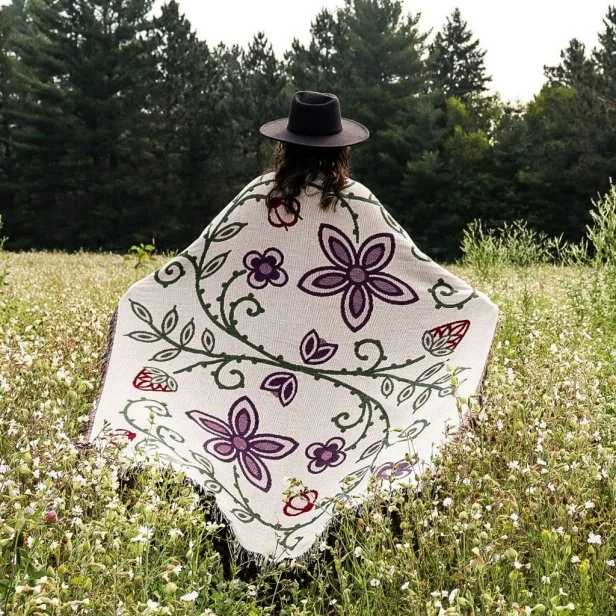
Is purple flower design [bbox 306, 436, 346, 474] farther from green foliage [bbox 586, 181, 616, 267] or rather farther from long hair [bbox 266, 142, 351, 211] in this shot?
green foliage [bbox 586, 181, 616, 267]

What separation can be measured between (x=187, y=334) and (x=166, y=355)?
172mm

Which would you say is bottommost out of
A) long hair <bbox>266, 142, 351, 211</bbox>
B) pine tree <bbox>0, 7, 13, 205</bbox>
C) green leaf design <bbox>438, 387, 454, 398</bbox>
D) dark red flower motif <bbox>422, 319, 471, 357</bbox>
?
pine tree <bbox>0, 7, 13, 205</bbox>

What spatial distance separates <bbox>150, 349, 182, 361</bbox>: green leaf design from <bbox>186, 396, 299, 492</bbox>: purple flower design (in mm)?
396

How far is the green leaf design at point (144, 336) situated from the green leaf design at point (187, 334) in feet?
0.43

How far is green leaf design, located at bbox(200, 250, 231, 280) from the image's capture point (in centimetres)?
415

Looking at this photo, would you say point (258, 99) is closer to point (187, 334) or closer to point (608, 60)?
point (608, 60)

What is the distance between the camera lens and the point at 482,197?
1458 inches

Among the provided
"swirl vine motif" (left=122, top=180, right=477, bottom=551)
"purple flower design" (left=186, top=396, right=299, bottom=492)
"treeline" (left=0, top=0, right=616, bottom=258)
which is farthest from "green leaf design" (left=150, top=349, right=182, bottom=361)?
"treeline" (left=0, top=0, right=616, bottom=258)

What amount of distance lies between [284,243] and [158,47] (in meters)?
36.2

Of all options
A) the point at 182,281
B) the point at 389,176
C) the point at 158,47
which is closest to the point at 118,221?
the point at 158,47

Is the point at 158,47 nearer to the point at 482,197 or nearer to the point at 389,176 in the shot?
the point at 389,176

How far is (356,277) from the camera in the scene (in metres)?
4.04

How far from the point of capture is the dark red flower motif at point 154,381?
12.2 feet

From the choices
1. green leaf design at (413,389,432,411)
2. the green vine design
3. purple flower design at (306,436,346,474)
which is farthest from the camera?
the green vine design
